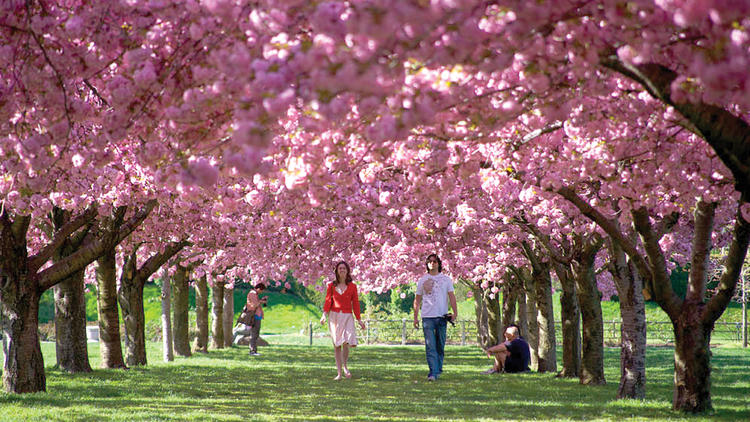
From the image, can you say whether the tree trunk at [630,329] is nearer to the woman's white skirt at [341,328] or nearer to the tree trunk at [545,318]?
the woman's white skirt at [341,328]

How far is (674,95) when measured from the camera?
453cm

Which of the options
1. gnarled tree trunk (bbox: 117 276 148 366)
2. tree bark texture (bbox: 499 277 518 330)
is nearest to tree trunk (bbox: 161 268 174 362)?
gnarled tree trunk (bbox: 117 276 148 366)

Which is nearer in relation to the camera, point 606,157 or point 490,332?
point 606,157

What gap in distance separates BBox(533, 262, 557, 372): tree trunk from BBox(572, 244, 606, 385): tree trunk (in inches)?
139

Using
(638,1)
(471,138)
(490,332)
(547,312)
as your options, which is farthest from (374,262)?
(638,1)

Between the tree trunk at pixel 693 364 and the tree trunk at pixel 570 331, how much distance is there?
6.14 m

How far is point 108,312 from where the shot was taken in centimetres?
1639

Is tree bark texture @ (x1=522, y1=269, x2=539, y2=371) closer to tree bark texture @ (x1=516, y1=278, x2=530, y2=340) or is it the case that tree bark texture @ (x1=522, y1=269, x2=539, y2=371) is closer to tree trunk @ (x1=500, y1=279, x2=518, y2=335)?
tree bark texture @ (x1=516, y1=278, x2=530, y2=340)

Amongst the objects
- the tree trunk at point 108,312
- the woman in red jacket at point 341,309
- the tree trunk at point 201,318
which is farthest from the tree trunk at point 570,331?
the tree trunk at point 201,318

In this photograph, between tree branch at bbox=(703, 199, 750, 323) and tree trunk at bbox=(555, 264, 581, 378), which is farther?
tree trunk at bbox=(555, 264, 581, 378)

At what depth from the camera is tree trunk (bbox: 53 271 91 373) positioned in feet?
49.9

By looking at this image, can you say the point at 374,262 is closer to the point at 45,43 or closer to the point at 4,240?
the point at 4,240

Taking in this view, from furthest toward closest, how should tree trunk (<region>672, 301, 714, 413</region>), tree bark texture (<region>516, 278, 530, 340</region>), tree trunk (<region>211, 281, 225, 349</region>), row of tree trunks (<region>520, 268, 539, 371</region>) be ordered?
tree trunk (<region>211, 281, 225, 349</region>), tree bark texture (<region>516, 278, 530, 340</region>), row of tree trunks (<region>520, 268, 539, 371</region>), tree trunk (<region>672, 301, 714, 413</region>)

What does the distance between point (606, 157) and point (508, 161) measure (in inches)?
53.7
